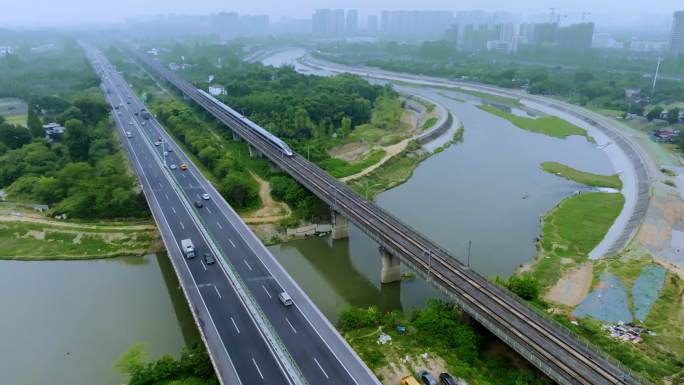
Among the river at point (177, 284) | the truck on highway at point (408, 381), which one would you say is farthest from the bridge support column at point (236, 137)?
the truck on highway at point (408, 381)

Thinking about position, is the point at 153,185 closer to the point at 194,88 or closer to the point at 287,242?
the point at 287,242

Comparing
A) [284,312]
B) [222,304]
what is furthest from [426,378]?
[222,304]

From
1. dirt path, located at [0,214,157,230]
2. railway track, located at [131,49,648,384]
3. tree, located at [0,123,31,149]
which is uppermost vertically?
tree, located at [0,123,31,149]

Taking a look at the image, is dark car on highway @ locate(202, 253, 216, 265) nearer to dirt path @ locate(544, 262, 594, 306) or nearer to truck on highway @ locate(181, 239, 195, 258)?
truck on highway @ locate(181, 239, 195, 258)

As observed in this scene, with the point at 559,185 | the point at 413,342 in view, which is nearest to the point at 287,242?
the point at 413,342

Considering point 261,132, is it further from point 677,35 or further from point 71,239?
point 677,35

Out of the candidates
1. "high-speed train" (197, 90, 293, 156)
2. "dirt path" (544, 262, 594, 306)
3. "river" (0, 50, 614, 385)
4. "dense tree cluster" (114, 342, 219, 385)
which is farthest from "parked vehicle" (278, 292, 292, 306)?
"high-speed train" (197, 90, 293, 156)
